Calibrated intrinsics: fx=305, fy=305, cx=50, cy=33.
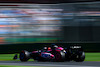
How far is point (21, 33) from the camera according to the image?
16.6 metres

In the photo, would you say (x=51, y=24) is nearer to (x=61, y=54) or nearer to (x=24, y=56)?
(x=24, y=56)

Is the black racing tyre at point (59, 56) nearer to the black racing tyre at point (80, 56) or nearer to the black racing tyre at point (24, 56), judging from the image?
the black racing tyre at point (80, 56)

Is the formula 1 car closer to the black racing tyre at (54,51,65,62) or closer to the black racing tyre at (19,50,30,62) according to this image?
the black racing tyre at (54,51,65,62)

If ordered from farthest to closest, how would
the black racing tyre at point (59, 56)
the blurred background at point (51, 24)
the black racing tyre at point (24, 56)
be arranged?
the blurred background at point (51, 24), the black racing tyre at point (24, 56), the black racing tyre at point (59, 56)

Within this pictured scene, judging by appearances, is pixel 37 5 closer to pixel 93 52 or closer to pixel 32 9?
pixel 32 9

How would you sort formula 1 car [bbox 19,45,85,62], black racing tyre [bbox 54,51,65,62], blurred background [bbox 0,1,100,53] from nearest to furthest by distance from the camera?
black racing tyre [bbox 54,51,65,62] → formula 1 car [bbox 19,45,85,62] → blurred background [bbox 0,1,100,53]

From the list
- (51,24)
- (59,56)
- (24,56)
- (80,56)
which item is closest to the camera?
(59,56)

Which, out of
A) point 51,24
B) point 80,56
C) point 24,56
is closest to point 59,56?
point 80,56

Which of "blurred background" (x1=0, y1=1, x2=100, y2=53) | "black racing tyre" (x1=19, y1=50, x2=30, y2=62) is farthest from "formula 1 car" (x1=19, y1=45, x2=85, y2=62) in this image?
"blurred background" (x1=0, y1=1, x2=100, y2=53)

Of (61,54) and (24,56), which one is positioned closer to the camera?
(61,54)

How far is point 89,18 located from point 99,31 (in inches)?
36.4

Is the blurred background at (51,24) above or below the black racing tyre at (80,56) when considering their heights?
above

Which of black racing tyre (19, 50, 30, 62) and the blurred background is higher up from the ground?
the blurred background

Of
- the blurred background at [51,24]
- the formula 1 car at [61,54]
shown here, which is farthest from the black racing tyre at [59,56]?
the blurred background at [51,24]
